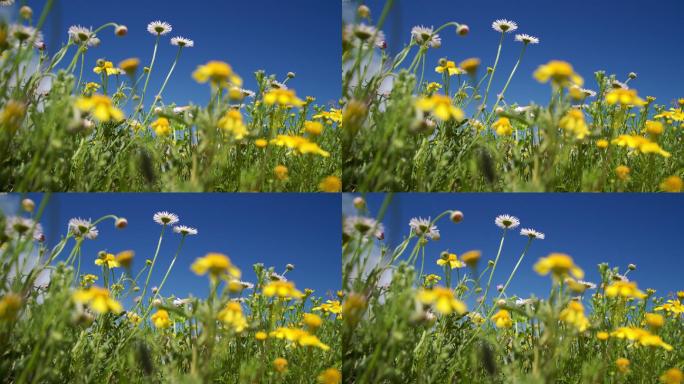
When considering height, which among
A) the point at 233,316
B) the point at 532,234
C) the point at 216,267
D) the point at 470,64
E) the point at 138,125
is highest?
the point at 470,64

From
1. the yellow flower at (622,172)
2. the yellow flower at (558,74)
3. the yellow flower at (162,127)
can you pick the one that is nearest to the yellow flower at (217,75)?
the yellow flower at (162,127)

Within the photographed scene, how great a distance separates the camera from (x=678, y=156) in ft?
6.99

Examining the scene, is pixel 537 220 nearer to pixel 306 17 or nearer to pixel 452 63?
pixel 452 63

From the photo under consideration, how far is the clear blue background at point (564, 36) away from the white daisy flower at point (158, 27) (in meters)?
0.50

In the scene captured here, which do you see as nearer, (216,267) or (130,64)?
(216,267)

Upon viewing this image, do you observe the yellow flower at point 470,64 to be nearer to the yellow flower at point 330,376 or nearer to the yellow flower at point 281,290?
the yellow flower at point 281,290

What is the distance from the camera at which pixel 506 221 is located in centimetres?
202

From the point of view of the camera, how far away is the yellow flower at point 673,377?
6.70 feet

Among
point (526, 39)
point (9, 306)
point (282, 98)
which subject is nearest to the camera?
point (9, 306)

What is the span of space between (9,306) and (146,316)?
0.34 m

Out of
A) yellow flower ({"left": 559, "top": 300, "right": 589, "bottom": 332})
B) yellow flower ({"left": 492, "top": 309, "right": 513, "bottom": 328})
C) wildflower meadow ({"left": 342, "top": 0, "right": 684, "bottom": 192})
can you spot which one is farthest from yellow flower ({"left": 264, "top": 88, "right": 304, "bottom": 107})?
yellow flower ({"left": 559, "top": 300, "right": 589, "bottom": 332})

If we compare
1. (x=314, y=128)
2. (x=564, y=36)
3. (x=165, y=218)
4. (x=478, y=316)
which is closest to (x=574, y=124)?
(x=564, y=36)

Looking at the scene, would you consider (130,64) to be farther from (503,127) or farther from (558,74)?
(558,74)

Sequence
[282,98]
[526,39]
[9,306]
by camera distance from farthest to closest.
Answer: [526,39] < [282,98] < [9,306]
